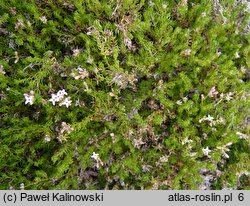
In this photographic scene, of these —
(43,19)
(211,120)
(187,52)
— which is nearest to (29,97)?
(43,19)

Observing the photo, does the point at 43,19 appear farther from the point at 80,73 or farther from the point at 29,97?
the point at 29,97

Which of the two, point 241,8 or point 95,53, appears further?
point 241,8

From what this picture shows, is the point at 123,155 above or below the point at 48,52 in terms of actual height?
below

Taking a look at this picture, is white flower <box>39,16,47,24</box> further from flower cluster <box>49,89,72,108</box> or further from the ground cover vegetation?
flower cluster <box>49,89,72,108</box>

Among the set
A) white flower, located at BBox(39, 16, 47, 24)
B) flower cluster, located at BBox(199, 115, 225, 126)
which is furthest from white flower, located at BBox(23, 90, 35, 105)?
flower cluster, located at BBox(199, 115, 225, 126)

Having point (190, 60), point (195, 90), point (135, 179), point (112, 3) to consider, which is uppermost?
point (112, 3)

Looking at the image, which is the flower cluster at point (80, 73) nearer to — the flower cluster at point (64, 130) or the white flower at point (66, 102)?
the white flower at point (66, 102)

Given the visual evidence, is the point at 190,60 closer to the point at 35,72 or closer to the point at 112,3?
the point at 112,3

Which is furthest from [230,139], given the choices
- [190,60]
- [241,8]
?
[241,8]

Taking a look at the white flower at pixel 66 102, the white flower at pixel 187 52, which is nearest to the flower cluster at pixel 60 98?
the white flower at pixel 66 102
